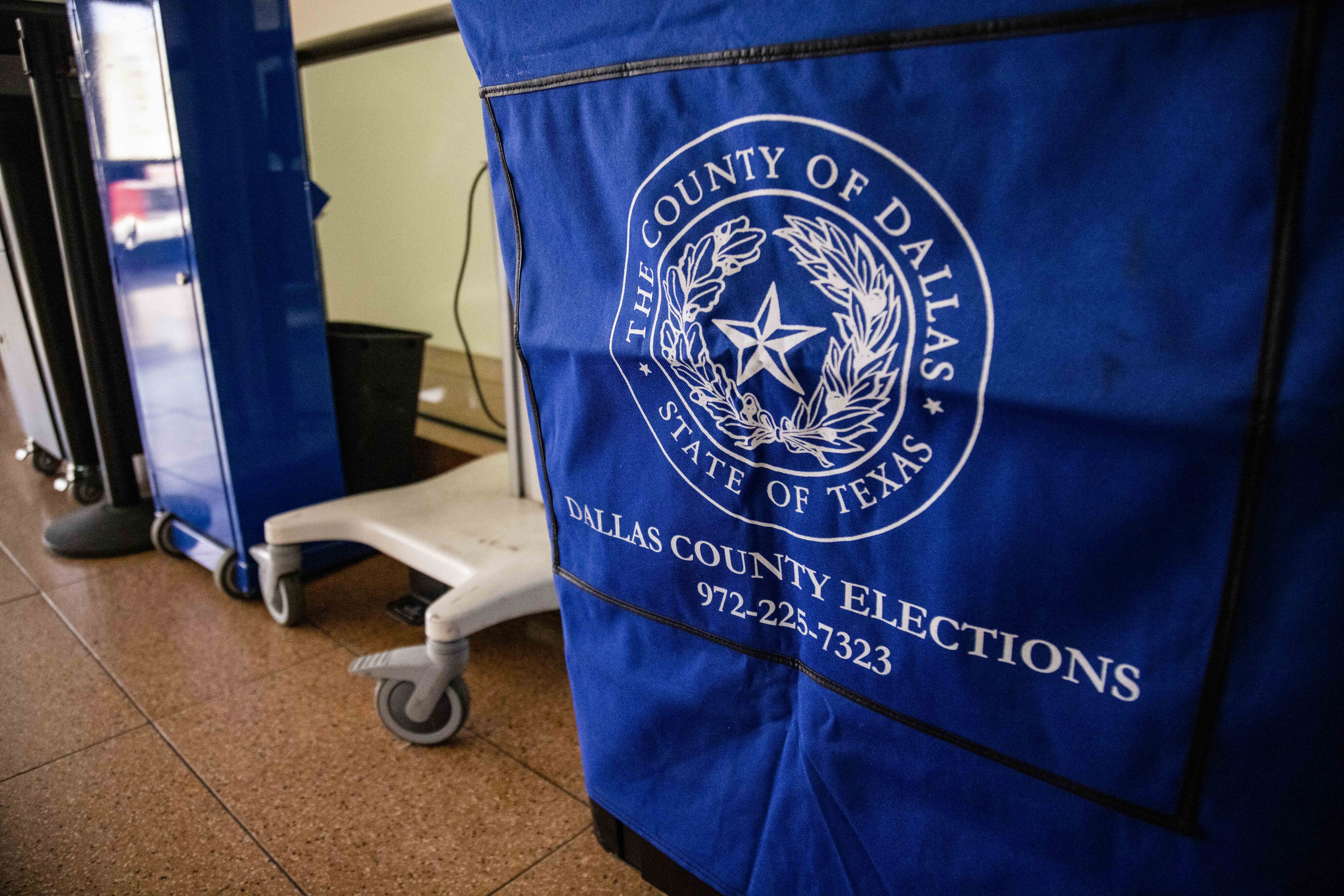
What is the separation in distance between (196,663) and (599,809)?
38.7 inches

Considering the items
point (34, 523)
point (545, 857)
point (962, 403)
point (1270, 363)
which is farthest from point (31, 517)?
point (1270, 363)

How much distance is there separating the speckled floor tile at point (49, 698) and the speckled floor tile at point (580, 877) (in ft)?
2.41

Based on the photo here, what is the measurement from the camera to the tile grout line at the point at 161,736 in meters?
1.04

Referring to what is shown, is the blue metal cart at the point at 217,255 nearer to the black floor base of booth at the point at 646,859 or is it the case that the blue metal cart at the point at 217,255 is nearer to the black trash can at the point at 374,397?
the black trash can at the point at 374,397

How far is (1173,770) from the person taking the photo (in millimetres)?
482

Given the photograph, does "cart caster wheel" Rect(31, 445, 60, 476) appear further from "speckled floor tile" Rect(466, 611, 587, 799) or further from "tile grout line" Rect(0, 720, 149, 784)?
"speckled floor tile" Rect(466, 611, 587, 799)

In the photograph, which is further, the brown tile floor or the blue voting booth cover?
the brown tile floor

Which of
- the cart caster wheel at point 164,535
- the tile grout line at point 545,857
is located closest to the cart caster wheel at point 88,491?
the cart caster wheel at point 164,535

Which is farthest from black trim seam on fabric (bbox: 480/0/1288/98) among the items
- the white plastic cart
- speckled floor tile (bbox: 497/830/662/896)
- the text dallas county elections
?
speckled floor tile (bbox: 497/830/662/896)

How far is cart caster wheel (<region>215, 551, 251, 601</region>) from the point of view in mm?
1686

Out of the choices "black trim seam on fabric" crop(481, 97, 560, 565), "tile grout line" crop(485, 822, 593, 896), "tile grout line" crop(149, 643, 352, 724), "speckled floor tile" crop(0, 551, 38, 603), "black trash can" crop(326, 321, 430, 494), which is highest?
"black trim seam on fabric" crop(481, 97, 560, 565)

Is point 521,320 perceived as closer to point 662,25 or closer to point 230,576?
point 662,25

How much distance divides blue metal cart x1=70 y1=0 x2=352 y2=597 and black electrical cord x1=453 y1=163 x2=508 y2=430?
676 mm

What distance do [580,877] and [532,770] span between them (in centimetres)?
22
